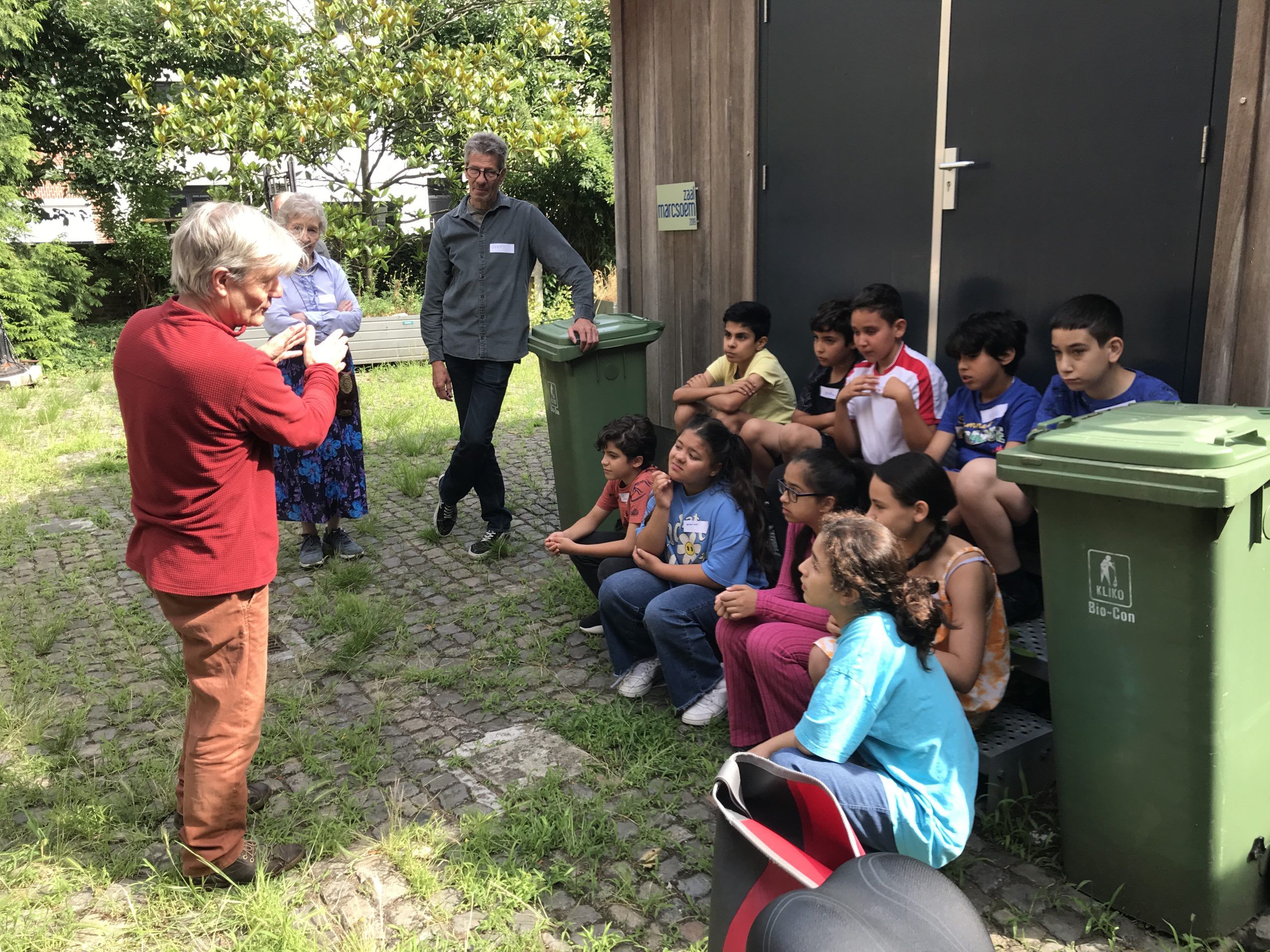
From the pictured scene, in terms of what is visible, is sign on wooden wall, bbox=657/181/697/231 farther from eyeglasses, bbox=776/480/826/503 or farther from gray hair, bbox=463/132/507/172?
eyeglasses, bbox=776/480/826/503

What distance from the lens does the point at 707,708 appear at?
3494mm

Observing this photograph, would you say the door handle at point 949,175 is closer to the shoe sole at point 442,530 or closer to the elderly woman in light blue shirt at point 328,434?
the elderly woman in light blue shirt at point 328,434

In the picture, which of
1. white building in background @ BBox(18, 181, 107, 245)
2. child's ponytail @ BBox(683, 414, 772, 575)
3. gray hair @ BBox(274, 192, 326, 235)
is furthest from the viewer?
white building in background @ BBox(18, 181, 107, 245)

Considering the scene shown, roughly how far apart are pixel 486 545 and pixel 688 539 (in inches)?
81.7

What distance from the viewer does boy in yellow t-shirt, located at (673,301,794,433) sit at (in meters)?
4.53

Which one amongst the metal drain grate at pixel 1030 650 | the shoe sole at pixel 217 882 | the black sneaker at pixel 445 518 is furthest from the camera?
the black sneaker at pixel 445 518

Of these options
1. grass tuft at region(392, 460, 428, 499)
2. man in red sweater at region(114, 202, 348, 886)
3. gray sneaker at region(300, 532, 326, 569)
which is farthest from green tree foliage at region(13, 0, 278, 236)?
man in red sweater at region(114, 202, 348, 886)

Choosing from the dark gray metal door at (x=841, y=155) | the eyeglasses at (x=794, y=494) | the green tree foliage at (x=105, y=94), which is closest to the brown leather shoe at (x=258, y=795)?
the eyeglasses at (x=794, y=494)

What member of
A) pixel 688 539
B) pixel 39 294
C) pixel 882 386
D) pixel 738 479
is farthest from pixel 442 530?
pixel 39 294

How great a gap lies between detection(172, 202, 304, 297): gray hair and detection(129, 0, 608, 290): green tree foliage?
10.2 meters

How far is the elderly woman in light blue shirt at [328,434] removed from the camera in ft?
15.7

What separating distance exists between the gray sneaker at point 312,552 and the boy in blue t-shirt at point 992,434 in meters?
3.32

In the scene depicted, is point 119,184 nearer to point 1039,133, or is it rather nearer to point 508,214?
point 508,214

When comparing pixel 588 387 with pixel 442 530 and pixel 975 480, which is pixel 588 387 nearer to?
pixel 442 530
